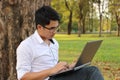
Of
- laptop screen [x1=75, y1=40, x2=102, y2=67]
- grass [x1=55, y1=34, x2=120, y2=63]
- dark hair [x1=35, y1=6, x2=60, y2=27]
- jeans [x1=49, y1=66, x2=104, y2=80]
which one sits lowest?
grass [x1=55, y1=34, x2=120, y2=63]

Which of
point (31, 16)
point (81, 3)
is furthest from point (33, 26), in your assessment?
point (81, 3)

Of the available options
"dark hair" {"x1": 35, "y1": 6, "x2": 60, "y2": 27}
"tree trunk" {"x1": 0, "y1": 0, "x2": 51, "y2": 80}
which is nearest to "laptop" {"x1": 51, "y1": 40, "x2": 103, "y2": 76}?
"dark hair" {"x1": 35, "y1": 6, "x2": 60, "y2": 27}

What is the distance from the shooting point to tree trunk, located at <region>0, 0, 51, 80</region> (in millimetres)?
6000

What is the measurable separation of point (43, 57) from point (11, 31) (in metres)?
1.18

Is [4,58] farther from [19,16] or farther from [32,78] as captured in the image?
[32,78]

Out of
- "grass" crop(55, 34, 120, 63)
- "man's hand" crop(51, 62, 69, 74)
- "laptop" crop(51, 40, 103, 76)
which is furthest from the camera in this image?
"grass" crop(55, 34, 120, 63)

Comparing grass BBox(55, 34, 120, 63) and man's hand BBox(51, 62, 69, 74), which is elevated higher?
man's hand BBox(51, 62, 69, 74)

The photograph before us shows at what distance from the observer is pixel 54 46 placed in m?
5.21

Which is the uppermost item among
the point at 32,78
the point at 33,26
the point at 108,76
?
the point at 33,26

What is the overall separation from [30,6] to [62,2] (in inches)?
2359

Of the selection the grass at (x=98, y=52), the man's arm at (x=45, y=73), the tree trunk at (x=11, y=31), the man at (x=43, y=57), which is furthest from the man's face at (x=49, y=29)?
the grass at (x=98, y=52)

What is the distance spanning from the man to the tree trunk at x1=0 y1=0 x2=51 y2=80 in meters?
1.01

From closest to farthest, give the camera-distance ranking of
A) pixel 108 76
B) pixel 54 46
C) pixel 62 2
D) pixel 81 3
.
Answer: pixel 54 46 < pixel 108 76 < pixel 81 3 < pixel 62 2

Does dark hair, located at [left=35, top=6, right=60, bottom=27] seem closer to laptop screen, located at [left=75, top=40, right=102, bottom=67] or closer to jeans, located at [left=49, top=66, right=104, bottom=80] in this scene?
laptop screen, located at [left=75, top=40, right=102, bottom=67]
